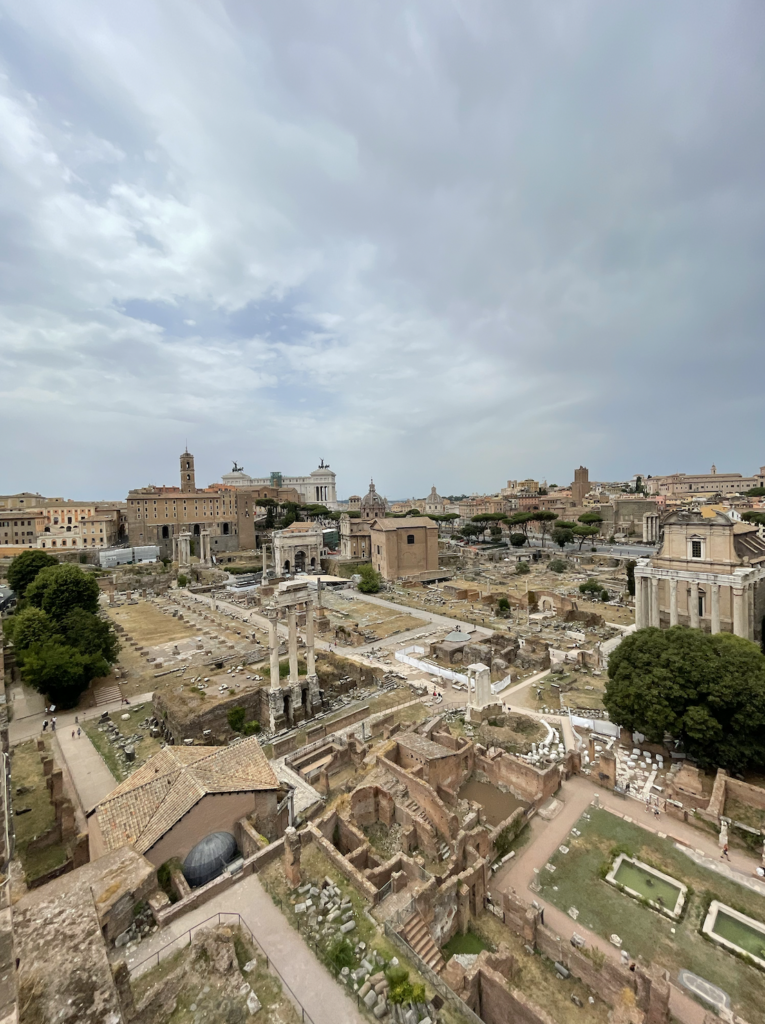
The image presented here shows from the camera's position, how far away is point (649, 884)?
1360 cm

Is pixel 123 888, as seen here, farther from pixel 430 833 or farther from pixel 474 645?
pixel 474 645

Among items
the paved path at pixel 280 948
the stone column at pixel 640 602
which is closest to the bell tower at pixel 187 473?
the stone column at pixel 640 602

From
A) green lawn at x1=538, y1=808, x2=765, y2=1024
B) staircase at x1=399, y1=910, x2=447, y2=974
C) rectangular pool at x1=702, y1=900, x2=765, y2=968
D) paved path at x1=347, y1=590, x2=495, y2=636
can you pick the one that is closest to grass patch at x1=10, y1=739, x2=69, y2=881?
staircase at x1=399, y1=910, x2=447, y2=974

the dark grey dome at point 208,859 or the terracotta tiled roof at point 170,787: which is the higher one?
the terracotta tiled roof at point 170,787

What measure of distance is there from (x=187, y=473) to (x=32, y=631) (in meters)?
76.6

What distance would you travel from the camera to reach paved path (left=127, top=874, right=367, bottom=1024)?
8.24 metres

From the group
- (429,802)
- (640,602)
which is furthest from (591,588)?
(429,802)

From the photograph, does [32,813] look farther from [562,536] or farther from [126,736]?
[562,536]

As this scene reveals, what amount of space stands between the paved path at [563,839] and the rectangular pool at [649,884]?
170 centimetres

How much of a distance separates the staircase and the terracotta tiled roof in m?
5.34

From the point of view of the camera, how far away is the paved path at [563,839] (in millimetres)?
11779

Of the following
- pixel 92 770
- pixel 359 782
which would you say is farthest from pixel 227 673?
pixel 359 782

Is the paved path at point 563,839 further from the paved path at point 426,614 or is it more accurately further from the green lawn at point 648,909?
the paved path at point 426,614

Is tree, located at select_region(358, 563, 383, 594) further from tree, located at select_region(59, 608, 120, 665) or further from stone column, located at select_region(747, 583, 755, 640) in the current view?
stone column, located at select_region(747, 583, 755, 640)
